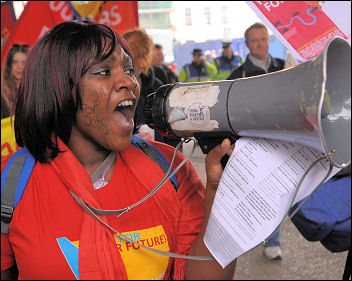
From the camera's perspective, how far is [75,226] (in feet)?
4.10

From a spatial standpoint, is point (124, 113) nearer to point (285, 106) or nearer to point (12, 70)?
point (285, 106)

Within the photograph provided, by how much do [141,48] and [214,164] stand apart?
2.26 meters

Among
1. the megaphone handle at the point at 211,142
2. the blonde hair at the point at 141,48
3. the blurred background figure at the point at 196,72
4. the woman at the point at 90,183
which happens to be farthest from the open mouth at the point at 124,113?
the blurred background figure at the point at 196,72

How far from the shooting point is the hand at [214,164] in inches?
42.3

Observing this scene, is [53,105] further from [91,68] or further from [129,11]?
[129,11]

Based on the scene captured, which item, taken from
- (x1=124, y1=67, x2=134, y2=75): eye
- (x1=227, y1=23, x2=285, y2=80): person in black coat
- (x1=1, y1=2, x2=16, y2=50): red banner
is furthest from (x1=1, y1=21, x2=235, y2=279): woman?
(x1=1, y1=2, x2=16, y2=50): red banner

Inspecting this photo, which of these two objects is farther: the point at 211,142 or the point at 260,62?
the point at 260,62

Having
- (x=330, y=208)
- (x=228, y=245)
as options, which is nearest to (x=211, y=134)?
(x=228, y=245)

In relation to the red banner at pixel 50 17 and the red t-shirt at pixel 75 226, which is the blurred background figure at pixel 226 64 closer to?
the red banner at pixel 50 17

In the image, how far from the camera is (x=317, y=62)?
821mm

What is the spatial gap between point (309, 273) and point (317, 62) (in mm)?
2870

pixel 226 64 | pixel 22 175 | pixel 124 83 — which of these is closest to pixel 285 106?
pixel 124 83

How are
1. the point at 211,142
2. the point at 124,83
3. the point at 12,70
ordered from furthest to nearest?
the point at 12,70
the point at 124,83
the point at 211,142

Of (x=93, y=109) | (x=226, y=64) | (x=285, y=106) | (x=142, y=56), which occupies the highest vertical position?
(x=285, y=106)
